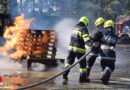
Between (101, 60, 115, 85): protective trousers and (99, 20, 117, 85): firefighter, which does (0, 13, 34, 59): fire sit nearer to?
(99, 20, 117, 85): firefighter

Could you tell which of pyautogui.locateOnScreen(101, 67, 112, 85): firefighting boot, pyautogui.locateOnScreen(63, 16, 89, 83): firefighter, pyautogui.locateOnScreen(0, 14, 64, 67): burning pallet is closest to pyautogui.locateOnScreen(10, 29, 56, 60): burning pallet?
pyautogui.locateOnScreen(0, 14, 64, 67): burning pallet

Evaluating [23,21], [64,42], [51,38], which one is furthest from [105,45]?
[64,42]

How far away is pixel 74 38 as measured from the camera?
782cm

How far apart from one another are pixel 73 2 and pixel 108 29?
2439 cm

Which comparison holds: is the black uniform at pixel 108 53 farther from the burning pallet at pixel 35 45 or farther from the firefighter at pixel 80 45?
the burning pallet at pixel 35 45

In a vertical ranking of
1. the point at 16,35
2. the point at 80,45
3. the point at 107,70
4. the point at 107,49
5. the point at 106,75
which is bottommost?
the point at 106,75

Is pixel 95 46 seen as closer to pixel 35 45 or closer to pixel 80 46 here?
pixel 80 46

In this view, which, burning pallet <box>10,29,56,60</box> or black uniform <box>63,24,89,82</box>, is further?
burning pallet <box>10,29,56,60</box>

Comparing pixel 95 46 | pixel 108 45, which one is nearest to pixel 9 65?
pixel 95 46

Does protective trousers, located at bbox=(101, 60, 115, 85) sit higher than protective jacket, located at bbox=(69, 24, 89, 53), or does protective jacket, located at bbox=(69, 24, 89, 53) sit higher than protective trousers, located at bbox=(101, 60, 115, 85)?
protective jacket, located at bbox=(69, 24, 89, 53)

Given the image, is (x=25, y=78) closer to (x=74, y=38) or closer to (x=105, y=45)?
(x=74, y=38)

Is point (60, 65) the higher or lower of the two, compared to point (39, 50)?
lower

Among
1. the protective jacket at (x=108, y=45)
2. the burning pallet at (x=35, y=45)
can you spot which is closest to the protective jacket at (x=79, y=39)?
the protective jacket at (x=108, y=45)

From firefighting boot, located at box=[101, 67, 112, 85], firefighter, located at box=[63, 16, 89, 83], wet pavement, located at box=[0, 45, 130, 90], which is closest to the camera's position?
wet pavement, located at box=[0, 45, 130, 90]
